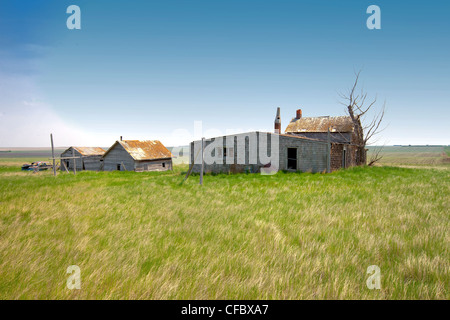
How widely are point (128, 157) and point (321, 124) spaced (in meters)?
27.8

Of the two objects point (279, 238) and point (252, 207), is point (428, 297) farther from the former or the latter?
point (252, 207)

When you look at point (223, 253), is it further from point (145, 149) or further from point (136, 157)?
point (145, 149)

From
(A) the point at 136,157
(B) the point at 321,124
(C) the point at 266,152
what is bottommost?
(A) the point at 136,157

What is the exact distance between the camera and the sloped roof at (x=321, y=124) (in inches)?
1107

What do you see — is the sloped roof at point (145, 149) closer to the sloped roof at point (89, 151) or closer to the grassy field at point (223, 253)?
the sloped roof at point (89, 151)

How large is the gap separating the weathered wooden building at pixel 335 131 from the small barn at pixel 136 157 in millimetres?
19978

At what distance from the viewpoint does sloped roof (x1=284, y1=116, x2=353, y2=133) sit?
92.3ft

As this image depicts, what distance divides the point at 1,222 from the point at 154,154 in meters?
28.3

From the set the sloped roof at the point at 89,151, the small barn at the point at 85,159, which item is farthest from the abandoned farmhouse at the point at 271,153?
the sloped roof at the point at 89,151

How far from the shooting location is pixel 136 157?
97.4 feet

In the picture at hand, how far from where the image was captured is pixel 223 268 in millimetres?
2811

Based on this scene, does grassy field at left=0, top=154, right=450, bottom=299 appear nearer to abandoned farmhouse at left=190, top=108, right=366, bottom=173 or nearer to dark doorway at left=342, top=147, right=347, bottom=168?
abandoned farmhouse at left=190, top=108, right=366, bottom=173

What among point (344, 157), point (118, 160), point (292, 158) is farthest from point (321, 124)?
point (118, 160)
